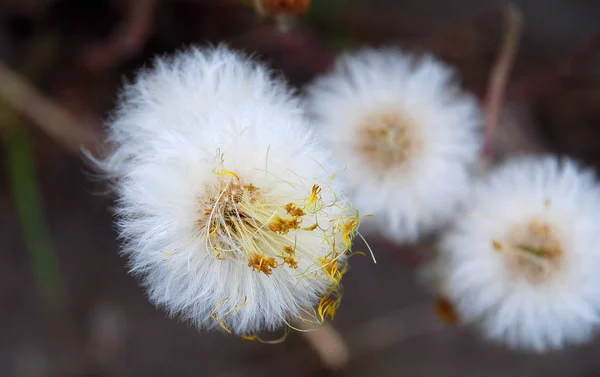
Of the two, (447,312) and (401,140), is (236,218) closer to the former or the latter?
(401,140)

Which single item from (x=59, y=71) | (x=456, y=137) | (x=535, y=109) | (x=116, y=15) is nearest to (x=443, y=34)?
(x=535, y=109)

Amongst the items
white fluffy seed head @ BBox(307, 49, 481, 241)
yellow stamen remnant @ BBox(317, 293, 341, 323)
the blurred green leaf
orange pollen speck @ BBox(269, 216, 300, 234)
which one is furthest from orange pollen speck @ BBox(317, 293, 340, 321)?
the blurred green leaf

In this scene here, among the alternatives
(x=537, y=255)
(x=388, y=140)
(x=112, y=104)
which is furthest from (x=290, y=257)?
(x=112, y=104)

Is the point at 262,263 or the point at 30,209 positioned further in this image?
the point at 30,209

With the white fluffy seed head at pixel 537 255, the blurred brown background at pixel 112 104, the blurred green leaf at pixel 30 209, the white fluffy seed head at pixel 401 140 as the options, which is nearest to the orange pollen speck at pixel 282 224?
the white fluffy seed head at pixel 401 140

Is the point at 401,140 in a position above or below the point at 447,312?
above

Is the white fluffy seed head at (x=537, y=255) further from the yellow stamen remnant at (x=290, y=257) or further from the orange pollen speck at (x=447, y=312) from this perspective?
the yellow stamen remnant at (x=290, y=257)

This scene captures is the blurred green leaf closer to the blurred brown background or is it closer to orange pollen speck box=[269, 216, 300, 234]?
the blurred brown background

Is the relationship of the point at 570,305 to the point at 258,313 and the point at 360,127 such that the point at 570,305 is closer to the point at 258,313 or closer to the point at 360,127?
the point at 360,127

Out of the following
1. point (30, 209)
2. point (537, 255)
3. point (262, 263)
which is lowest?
point (262, 263)
